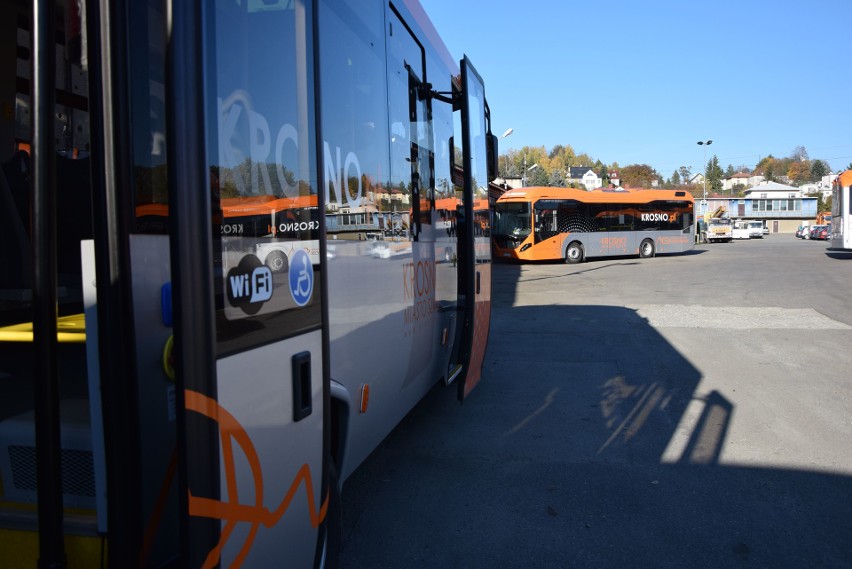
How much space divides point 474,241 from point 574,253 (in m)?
25.2

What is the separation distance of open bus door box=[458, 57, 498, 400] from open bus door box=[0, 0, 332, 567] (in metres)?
3.39

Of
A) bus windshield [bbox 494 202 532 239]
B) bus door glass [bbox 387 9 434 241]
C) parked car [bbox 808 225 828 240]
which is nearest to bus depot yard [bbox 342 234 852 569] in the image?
bus door glass [bbox 387 9 434 241]

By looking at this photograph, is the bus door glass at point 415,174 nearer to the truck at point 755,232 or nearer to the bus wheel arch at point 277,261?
the bus wheel arch at point 277,261

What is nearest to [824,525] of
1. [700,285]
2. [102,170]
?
[102,170]

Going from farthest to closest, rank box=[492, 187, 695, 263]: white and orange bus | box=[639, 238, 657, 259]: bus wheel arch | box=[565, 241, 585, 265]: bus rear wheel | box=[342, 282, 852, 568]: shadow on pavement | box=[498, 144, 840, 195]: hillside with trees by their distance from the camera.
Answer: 1. box=[498, 144, 840, 195]: hillside with trees
2. box=[639, 238, 657, 259]: bus wheel arch
3. box=[565, 241, 585, 265]: bus rear wheel
4. box=[492, 187, 695, 263]: white and orange bus
5. box=[342, 282, 852, 568]: shadow on pavement

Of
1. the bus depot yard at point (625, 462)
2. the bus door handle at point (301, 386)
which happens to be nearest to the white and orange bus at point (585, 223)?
the bus depot yard at point (625, 462)

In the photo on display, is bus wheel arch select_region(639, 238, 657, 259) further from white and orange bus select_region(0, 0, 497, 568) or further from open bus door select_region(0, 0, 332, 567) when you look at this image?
open bus door select_region(0, 0, 332, 567)

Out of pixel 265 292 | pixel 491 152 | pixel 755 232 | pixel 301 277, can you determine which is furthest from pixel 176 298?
pixel 755 232

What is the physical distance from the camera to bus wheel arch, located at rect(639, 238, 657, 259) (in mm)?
32125

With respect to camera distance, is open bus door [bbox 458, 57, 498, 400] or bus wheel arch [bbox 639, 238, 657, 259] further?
bus wheel arch [bbox 639, 238, 657, 259]

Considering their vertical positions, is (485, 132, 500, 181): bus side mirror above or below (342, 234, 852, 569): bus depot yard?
above

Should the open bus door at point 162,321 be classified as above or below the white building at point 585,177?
below

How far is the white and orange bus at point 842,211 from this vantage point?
87.6 feet

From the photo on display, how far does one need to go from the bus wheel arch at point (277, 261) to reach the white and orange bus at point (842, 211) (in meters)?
30.5
